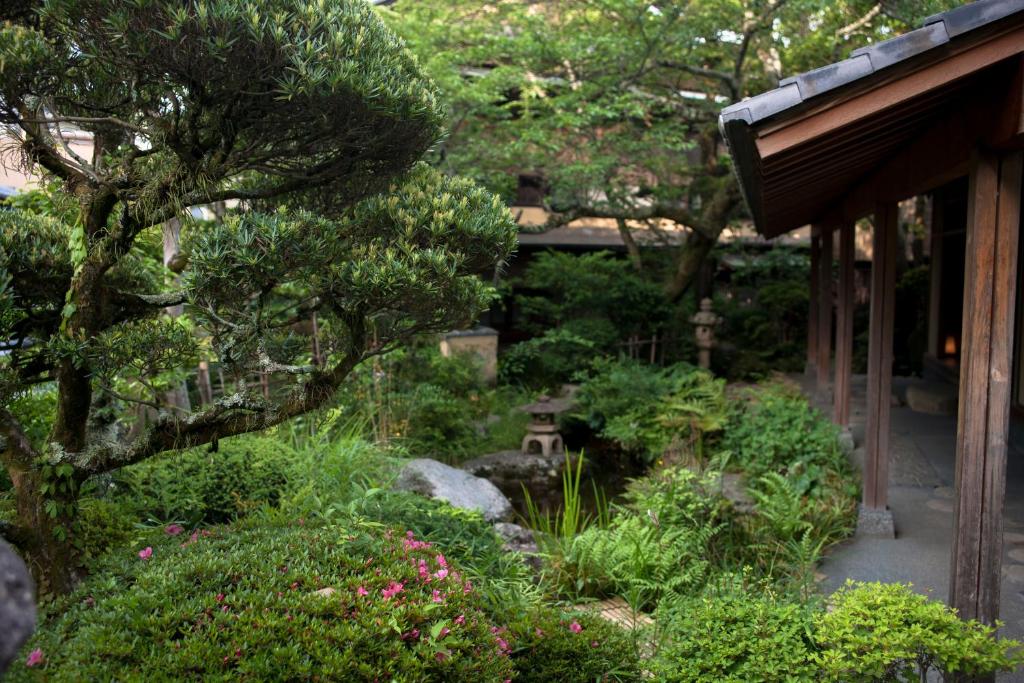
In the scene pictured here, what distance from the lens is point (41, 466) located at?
12.6ft

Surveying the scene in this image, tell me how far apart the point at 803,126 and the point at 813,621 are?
2325 millimetres

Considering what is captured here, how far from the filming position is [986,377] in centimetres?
382

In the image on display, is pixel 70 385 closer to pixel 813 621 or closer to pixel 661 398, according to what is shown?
pixel 813 621

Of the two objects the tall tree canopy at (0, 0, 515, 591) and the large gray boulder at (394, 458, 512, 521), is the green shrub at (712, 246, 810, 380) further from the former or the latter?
the tall tree canopy at (0, 0, 515, 591)

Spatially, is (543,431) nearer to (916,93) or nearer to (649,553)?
(649,553)

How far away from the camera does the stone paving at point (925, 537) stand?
5324 mm

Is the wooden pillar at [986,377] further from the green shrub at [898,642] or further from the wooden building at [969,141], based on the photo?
the green shrub at [898,642]

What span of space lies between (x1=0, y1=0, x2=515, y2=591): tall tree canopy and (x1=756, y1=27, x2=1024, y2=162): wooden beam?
1.40 meters

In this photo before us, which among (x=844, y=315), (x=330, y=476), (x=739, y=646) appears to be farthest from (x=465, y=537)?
(x=844, y=315)

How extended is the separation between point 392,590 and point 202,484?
2.50 meters

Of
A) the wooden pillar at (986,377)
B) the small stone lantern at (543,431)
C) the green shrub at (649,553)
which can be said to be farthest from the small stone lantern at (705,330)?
the wooden pillar at (986,377)

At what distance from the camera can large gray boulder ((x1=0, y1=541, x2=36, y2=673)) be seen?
1.11 m

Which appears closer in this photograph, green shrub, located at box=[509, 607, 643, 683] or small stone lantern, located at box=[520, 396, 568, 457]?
green shrub, located at box=[509, 607, 643, 683]

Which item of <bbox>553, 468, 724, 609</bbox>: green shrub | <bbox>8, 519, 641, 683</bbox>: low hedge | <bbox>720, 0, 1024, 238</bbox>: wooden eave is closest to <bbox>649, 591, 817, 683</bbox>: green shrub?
<bbox>8, 519, 641, 683</bbox>: low hedge
